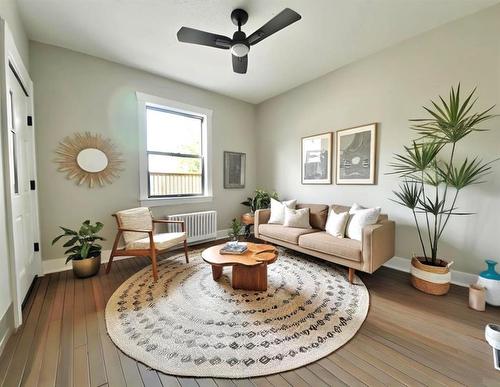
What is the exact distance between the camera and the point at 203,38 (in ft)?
6.66

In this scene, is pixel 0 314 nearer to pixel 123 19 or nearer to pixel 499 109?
pixel 123 19

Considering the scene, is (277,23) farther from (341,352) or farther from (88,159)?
(88,159)

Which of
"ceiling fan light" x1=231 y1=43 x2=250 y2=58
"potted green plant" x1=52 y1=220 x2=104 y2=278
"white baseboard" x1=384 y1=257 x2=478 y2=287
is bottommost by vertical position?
"white baseboard" x1=384 y1=257 x2=478 y2=287

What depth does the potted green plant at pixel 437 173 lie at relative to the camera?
206 cm

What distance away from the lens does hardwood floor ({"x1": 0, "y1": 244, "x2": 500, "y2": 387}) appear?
1211 mm

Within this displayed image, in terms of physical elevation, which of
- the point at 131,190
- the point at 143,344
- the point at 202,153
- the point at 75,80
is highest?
the point at 75,80

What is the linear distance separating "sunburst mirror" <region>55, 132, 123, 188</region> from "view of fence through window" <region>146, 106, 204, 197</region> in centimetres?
56

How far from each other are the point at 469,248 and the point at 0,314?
13.6ft

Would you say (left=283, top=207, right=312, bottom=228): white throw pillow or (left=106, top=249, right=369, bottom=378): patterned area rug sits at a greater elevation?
(left=283, top=207, right=312, bottom=228): white throw pillow

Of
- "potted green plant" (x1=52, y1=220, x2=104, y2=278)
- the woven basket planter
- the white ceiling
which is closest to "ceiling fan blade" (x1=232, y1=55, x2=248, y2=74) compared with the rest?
the white ceiling

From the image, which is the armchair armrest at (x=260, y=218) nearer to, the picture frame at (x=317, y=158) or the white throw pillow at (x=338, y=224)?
the picture frame at (x=317, y=158)

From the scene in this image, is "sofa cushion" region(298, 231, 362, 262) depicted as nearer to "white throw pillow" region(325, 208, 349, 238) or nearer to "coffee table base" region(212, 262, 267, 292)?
"white throw pillow" region(325, 208, 349, 238)

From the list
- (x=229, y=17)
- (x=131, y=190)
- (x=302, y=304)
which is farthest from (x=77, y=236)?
(x=229, y=17)

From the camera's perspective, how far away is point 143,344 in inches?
58.1
